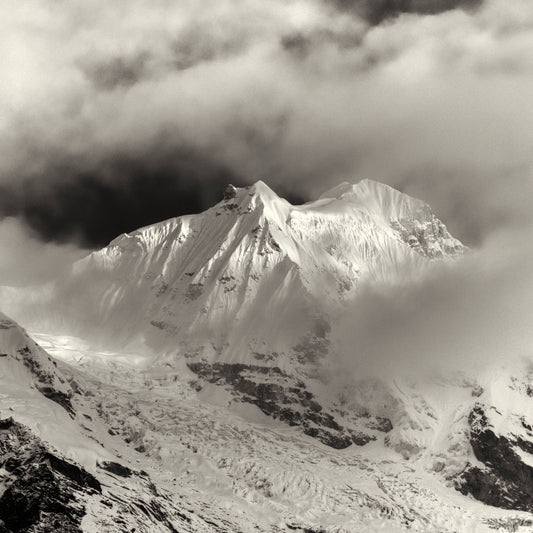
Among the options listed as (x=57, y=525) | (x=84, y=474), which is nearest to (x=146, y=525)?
(x=84, y=474)

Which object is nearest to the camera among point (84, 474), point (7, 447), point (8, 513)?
point (8, 513)

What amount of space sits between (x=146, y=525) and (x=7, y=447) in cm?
2932

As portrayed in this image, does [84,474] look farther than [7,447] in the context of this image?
Yes

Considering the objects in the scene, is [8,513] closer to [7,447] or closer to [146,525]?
[7,447]

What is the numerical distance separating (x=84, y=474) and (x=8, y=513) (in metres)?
28.5

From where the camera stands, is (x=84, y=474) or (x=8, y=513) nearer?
(x=8, y=513)

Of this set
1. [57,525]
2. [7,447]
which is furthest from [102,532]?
[7,447]

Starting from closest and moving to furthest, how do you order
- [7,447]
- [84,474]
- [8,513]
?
[8,513] < [7,447] < [84,474]

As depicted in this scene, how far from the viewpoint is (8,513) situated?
172 metres

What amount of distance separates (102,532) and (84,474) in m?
20.5

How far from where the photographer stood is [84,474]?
654 ft

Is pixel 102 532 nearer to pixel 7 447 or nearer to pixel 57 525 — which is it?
pixel 57 525

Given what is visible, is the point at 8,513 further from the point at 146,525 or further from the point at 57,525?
the point at 146,525

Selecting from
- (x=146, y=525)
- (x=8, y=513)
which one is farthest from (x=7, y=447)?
(x=146, y=525)
